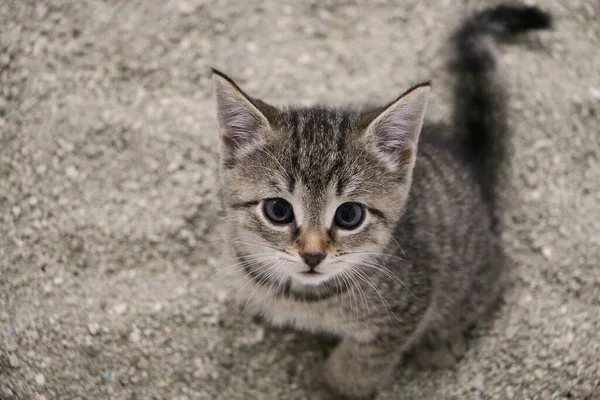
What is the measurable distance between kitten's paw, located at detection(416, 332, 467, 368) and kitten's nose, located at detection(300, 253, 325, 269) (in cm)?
89

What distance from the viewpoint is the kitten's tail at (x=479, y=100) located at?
2660 mm

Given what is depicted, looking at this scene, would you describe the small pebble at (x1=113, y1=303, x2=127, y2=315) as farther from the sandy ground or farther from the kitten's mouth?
the kitten's mouth

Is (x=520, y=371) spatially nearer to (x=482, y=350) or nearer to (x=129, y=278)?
(x=482, y=350)

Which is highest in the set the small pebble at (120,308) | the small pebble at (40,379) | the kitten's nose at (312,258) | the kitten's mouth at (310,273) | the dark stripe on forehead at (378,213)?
the dark stripe on forehead at (378,213)

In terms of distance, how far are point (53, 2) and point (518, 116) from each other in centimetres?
217

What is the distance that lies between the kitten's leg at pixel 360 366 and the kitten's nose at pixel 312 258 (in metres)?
→ 0.50

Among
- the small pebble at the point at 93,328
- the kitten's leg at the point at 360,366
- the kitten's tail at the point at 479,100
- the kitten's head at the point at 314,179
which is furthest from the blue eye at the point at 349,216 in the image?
the small pebble at the point at 93,328

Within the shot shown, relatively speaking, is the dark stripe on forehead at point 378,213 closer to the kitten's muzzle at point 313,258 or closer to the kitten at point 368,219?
the kitten at point 368,219

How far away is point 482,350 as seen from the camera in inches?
98.6

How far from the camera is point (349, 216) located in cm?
194

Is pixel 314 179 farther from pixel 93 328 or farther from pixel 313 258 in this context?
pixel 93 328

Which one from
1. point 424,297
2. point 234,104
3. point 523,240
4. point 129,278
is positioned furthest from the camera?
point 523,240

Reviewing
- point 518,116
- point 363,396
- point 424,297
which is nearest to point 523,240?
point 518,116

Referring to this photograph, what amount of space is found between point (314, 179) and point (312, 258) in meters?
0.23
